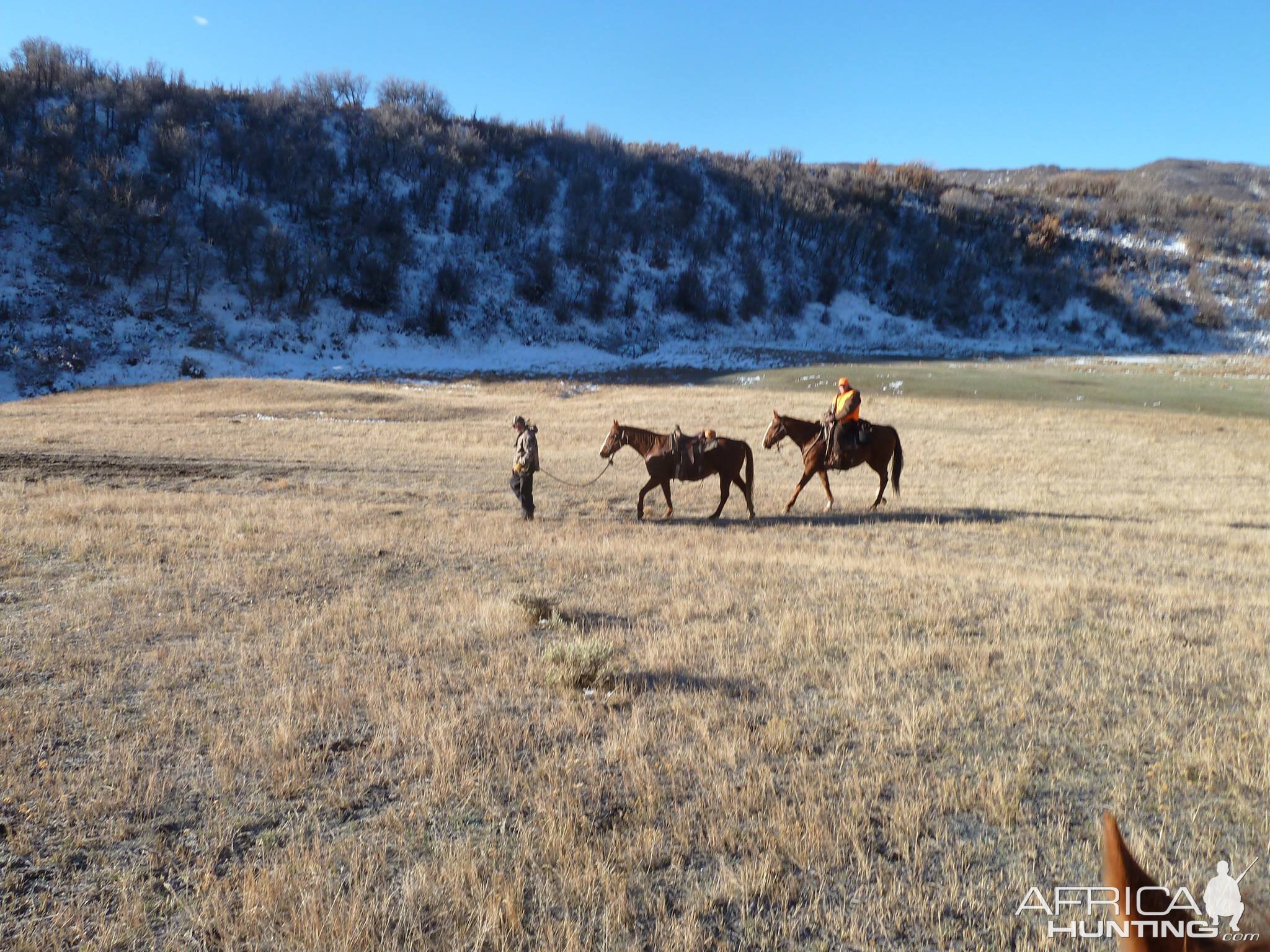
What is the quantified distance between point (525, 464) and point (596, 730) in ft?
27.6

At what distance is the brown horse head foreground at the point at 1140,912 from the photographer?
1.40 metres

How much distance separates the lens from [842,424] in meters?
14.4

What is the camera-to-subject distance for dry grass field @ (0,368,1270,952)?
10.4 feet

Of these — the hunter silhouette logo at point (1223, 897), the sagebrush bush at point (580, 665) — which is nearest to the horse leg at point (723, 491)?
the sagebrush bush at point (580, 665)

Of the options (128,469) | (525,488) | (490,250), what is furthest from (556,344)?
(525,488)

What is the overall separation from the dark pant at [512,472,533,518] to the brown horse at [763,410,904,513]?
473 centimetres

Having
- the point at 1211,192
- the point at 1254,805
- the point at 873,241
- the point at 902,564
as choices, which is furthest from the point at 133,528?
the point at 1211,192

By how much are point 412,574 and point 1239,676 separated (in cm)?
806

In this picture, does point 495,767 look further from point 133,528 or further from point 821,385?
point 821,385

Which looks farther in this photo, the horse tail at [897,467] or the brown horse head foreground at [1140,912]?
the horse tail at [897,467]

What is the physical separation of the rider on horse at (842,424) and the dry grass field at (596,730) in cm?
296

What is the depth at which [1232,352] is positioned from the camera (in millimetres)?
66875

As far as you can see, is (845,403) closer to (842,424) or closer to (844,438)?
(842,424)

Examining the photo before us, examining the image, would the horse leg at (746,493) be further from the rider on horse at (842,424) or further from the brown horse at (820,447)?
the rider on horse at (842,424)
